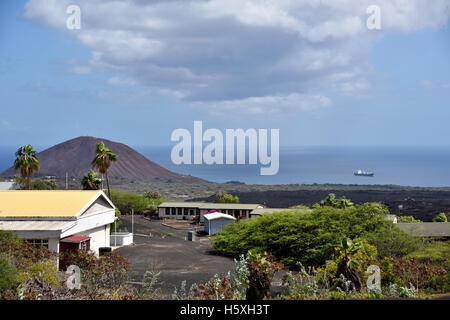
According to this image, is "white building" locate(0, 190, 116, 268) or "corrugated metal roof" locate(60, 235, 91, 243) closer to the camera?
"white building" locate(0, 190, 116, 268)

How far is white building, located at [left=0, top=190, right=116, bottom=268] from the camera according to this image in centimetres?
2450

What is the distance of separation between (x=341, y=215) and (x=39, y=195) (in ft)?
61.3

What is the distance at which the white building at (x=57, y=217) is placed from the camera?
2450 centimetres

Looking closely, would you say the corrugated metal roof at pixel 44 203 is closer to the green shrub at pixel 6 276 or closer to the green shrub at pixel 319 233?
the green shrub at pixel 319 233

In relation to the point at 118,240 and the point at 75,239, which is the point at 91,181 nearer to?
the point at 118,240

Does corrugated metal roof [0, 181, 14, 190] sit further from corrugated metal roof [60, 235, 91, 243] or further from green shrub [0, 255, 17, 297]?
green shrub [0, 255, 17, 297]

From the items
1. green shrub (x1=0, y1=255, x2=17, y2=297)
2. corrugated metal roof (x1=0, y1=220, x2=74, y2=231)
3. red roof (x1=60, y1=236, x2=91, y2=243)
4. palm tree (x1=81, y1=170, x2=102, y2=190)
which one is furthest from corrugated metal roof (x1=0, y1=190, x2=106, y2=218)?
palm tree (x1=81, y1=170, x2=102, y2=190)

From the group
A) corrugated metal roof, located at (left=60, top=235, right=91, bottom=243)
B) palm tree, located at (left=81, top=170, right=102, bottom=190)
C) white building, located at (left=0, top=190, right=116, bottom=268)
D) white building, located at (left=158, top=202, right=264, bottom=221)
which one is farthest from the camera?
white building, located at (left=158, top=202, right=264, bottom=221)

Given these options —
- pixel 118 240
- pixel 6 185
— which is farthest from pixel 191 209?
pixel 6 185

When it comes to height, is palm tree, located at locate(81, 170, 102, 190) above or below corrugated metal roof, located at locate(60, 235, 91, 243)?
above

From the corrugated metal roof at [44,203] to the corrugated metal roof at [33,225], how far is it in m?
0.45

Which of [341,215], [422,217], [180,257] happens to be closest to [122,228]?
[180,257]

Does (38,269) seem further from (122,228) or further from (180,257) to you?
(122,228)

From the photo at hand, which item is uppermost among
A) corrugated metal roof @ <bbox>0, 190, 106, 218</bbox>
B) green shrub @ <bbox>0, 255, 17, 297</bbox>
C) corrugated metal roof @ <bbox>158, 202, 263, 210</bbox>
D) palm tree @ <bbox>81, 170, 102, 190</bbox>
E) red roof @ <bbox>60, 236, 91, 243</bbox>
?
palm tree @ <bbox>81, 170, 102, 190</bbox>
